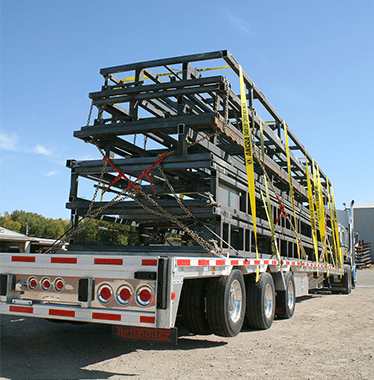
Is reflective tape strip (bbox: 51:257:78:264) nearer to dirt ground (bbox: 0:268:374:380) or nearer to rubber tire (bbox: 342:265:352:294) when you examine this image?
dirt ground (bbox: 0:268:374:380)

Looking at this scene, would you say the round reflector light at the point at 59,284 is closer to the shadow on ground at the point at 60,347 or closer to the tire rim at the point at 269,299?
the shadow on ground at the point at 60,347

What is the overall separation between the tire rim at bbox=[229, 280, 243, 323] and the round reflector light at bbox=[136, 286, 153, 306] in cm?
168

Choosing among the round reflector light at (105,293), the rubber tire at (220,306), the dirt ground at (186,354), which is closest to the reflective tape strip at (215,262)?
the rubber tire at (220,306)

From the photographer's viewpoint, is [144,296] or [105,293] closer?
[144,296]

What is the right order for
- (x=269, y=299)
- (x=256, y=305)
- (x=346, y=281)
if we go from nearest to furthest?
(x=256, y=305), (x=269, y=299), (x=346, y=281)

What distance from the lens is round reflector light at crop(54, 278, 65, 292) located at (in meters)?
4.35

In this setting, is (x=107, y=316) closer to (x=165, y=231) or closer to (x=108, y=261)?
(x=108, y=261)

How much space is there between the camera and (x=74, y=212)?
635cm

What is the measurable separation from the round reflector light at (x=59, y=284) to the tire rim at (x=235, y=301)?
84.0 inches

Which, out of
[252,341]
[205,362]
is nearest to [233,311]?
[252,341]

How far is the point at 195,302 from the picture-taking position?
5.13 m

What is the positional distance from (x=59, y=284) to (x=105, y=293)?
1.97 ft

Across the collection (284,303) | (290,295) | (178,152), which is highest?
(178,152)

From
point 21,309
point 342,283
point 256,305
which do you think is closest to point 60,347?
point 21,309
